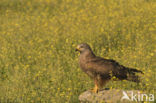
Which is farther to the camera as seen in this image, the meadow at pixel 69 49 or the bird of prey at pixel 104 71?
the meadow at pixel 69 49

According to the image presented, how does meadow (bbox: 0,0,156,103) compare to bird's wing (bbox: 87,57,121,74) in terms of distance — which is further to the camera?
meadow (bbox: 0,0,156,103)

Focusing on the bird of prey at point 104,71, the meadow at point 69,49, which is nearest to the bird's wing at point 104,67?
the bird of prey at point 104,71

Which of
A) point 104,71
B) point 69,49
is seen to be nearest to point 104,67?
point 104,71

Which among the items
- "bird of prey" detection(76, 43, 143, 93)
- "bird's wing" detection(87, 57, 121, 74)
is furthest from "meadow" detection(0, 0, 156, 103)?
"bird's wing" detection(87, 57, 121, 74)

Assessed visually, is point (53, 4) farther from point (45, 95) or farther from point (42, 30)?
point (45, 95)

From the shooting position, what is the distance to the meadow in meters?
6.13

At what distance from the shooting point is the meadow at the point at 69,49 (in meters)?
6.13

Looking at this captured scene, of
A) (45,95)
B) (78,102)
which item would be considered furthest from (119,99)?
(45,95)

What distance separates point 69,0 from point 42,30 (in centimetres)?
567

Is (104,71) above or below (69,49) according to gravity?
below

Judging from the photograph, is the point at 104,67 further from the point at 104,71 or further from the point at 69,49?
the point at 69,49

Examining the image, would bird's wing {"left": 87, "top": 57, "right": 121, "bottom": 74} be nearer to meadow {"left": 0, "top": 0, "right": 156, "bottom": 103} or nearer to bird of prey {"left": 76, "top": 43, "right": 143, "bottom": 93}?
bird of prey {"left": 76, "top": 43, "right": 143, "bottom": 93}

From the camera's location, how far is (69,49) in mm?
8836

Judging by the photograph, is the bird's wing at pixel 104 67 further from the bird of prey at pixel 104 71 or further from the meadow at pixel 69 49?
the meadow at pixel 69 49
